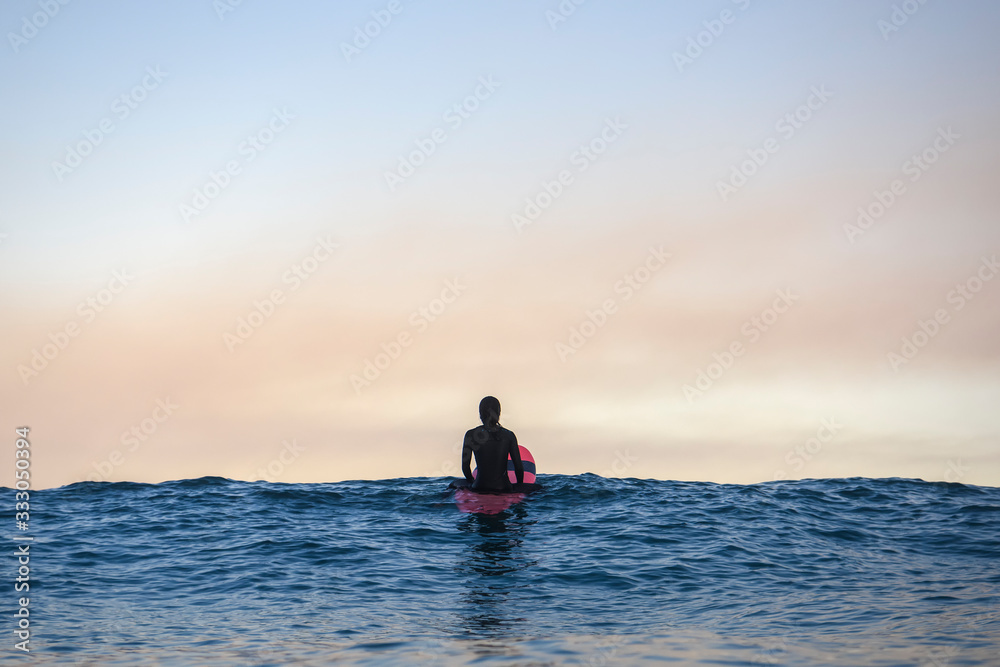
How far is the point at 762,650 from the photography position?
24.7 feet

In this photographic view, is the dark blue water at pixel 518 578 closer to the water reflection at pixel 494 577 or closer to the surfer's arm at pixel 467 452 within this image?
the water reflection at pixel 494 577

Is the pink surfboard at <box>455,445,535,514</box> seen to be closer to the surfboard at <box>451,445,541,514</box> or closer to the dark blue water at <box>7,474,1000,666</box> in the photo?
the surfboard at <box>451,445,541,514</box>

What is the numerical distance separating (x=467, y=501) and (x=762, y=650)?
752 centimetres

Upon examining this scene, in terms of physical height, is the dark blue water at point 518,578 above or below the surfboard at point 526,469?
below

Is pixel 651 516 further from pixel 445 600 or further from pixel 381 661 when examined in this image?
pixel 381 661

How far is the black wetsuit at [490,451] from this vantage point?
45.5 ft

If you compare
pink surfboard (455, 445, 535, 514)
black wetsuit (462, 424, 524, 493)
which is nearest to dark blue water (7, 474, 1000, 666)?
pink surfboard (455, 445, 535, 514)

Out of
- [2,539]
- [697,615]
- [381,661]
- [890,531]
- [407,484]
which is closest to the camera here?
[381,661]

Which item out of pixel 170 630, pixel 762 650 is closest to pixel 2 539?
pixel 170 630

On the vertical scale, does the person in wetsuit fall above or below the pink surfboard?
above

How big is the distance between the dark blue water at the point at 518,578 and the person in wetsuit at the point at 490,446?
873 millimetres

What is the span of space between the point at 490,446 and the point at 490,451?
91 millimetres

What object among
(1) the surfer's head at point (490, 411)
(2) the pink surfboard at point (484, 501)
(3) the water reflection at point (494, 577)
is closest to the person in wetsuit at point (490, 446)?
(1) the surfer's head at point (490, 411)

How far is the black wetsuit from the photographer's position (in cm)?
1388
